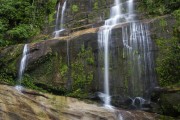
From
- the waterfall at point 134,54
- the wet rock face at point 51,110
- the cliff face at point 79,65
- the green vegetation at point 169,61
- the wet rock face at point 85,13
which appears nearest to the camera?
the wet rock face at point 51,110

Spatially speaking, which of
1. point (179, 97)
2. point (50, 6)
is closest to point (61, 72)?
point (179, 97)

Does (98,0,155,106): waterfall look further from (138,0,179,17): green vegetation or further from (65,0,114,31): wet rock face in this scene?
(65,0,114,31): wet rock face

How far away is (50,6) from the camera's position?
19.5m

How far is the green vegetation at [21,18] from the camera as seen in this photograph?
17250mm

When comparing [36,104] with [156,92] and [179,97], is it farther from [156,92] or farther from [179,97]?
[179,97]

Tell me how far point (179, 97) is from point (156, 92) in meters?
0.98

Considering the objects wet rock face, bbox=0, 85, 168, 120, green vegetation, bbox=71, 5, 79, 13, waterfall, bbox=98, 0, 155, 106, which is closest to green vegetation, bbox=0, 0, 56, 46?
green vegetation, bbox=71, 5, 79, 13

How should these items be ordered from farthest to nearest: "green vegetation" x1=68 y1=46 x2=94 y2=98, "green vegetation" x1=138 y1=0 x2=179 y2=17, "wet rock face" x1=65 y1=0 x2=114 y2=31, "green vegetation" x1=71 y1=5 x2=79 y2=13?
1. "green vegetation" x1=71 y1=5 x2=79 y2=13
2. "wet rock face" x1=65 y1=0 x2=114 y2=31
3. "green vegetation" x1=138 y1=0 x2=179 y2=17
4. "green vegetation" x1=68 y1=46 x2=94 y2=98

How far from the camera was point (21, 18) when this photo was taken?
19.0 meters

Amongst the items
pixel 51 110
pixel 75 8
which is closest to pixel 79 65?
pixel 51 110

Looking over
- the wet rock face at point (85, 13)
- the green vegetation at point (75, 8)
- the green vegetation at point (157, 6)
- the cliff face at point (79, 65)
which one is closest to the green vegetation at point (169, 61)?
the cliff face at point (79, 65)

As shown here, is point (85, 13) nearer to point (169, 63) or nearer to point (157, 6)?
point (157, 6)

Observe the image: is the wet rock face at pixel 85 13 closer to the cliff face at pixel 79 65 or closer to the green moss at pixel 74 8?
the green moss at pixel 74 8

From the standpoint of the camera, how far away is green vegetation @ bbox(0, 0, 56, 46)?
17.2 m
